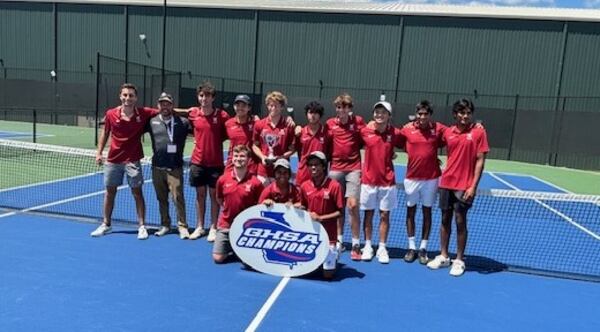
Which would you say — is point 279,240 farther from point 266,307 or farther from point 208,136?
point 208,136

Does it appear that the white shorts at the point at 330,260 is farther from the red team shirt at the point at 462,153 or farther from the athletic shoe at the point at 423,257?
the red team shirt at the point at 462,153

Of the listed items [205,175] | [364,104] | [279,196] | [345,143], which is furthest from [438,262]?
[364,104]

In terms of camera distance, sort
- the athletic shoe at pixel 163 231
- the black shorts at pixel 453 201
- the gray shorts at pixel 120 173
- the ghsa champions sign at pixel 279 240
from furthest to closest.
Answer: the athletic shoe at pixel 163 231 < the gray shorts at pixel 120 173 < the black shorts at pixel 453 201 < the ghsa champions sign at pixel 279 240

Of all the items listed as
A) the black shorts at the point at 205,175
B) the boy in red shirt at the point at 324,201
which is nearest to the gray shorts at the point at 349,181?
the boy in red shirt at the point at 324,201

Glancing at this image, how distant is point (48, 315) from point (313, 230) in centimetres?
266

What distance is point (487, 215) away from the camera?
392 inches

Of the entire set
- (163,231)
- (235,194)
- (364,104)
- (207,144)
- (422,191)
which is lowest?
(163,231)

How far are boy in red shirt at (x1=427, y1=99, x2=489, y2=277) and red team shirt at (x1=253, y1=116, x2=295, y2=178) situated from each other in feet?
6.14

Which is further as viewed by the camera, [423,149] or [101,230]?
[101,230]

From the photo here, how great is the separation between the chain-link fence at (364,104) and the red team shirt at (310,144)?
12089 millimetres

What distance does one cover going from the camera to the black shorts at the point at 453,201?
6.25m

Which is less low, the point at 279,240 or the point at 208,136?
the point at 208,136

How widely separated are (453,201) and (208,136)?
10.3ft

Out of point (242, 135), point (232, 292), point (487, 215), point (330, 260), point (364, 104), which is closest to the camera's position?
point (232, 292)
